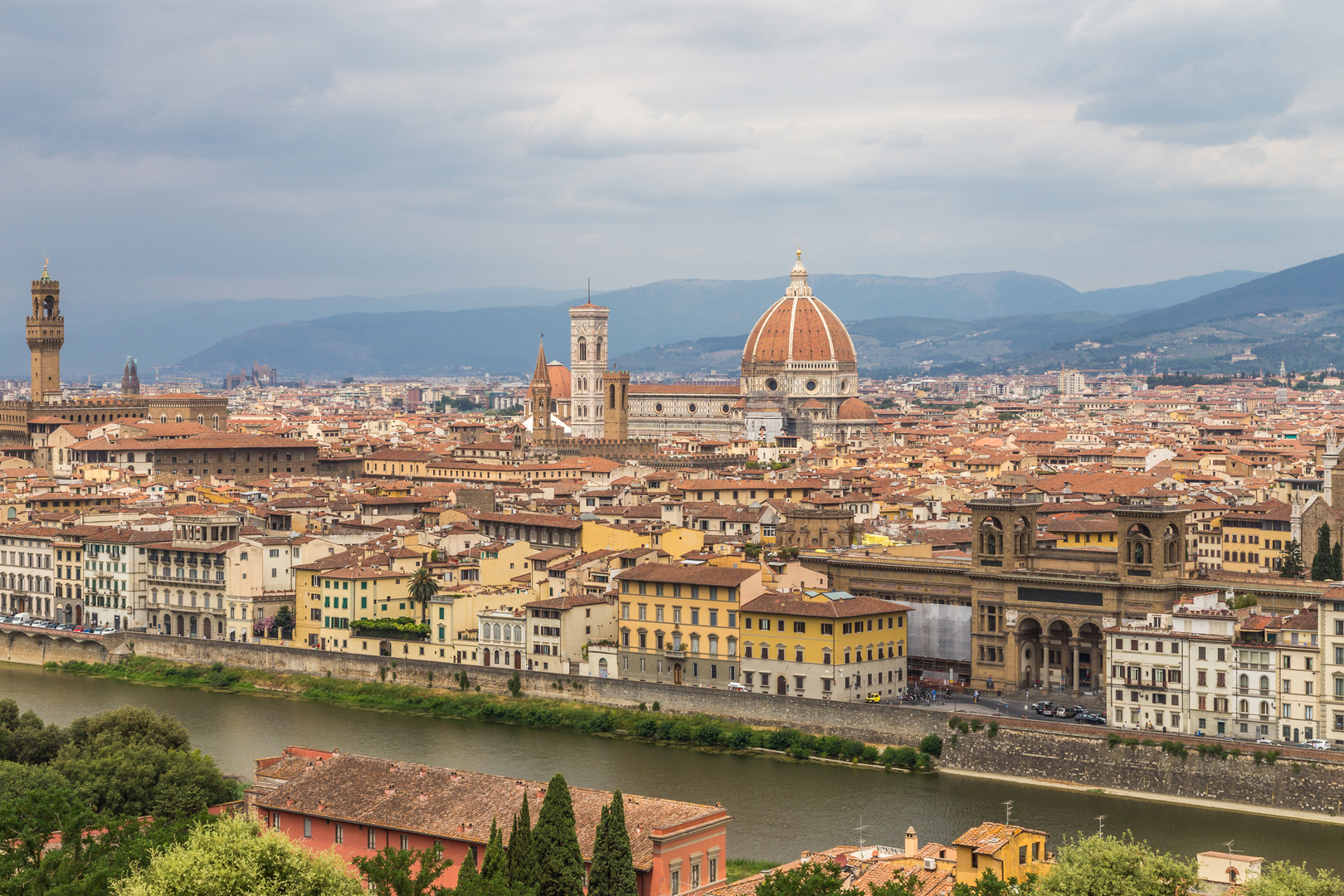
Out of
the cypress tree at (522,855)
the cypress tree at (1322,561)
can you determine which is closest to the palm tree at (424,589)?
the cypress tree at (1322,561)

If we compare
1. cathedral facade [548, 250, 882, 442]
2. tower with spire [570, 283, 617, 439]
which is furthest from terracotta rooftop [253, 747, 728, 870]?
tower with spire [570, 283, 617, 439]

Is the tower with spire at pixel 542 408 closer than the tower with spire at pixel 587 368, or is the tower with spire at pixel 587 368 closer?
the tower with spire at pixel 542 408

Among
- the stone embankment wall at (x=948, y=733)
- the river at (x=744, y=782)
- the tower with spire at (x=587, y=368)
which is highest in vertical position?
the tower with spire at (x=587, y=368)

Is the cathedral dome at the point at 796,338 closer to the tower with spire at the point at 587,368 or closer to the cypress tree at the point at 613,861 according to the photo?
the tower with spire at the point at 587,368

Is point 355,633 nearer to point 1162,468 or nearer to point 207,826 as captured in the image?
point 207,826

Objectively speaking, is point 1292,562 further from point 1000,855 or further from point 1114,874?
point 1114,874

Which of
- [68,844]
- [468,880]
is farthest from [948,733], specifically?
[68,844]

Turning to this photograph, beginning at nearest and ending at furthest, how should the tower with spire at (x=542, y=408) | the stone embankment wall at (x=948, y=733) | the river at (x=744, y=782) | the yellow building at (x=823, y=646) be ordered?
1. the river at (x=744, y=782)
2. the stone embankment wall at (x=948, y=733)
3. the yellow building at (x=823, y=646)
4. the tower with spire at (x=542, y=408)

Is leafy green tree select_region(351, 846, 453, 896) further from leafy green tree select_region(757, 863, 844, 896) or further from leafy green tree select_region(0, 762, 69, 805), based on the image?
leafy green tree select_region(0, 762, 69, 805)
